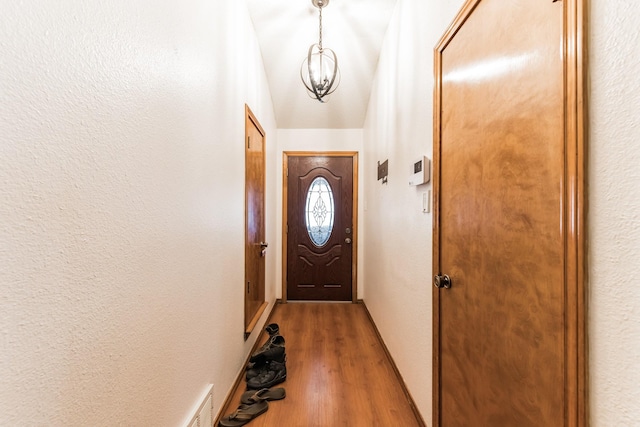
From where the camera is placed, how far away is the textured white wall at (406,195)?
1489 mm

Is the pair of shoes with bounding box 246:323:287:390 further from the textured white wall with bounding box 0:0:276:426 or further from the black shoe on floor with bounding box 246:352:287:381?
the textured white wall with bounding box 0:0:276:426

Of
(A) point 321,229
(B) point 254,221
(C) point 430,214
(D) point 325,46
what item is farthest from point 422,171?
(A) point 321,229

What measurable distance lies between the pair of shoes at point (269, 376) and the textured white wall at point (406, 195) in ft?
2.77

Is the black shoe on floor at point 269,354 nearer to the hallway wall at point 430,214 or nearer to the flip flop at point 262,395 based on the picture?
the flip flop at point 262,395

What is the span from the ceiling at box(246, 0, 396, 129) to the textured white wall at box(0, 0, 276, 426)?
45.6 inches

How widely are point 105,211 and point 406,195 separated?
1.62 meters

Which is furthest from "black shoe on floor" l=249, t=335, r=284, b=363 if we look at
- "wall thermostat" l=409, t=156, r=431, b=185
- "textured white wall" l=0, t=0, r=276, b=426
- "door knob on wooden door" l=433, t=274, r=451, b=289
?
"wall thermostat" l=409, t=156, r=431, b=185

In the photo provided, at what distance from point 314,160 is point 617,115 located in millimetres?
3371

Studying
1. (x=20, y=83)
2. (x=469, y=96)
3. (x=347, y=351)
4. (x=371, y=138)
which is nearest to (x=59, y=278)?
(x=20, y=83)

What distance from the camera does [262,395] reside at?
5.86 ft

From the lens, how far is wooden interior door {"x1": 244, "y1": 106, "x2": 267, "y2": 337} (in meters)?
2.21

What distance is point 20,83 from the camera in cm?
54

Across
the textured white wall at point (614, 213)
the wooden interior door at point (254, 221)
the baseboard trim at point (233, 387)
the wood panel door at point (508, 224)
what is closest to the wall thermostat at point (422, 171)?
the wood panel door at point (508, 224)

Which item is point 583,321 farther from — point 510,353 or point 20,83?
point 20,83
